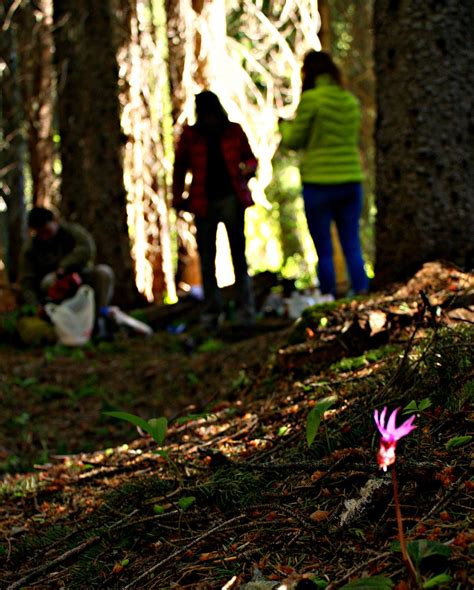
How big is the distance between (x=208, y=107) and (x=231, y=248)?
1293 millimetres

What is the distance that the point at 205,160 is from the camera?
248 inches

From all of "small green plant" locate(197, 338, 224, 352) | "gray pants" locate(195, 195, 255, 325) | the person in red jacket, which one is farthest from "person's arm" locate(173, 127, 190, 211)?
"small green plant" locate(197, 338, 224, 352)

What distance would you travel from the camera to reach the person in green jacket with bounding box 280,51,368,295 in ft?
20.0

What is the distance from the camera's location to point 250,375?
395 cm

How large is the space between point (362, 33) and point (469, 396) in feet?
36.1

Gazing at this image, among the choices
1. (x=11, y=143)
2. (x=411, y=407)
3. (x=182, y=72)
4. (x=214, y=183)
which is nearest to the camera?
(x=411, y=407)

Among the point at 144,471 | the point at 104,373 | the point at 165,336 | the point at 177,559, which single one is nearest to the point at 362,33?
the point at 165,336

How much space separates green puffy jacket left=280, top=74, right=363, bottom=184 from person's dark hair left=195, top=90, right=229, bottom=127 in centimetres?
56

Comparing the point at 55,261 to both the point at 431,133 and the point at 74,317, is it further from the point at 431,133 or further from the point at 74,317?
the point at 431,133

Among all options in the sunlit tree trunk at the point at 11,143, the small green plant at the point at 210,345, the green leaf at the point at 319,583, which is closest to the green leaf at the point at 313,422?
the green leaf at the point at 319,583

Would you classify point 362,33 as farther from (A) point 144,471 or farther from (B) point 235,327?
(A) point 144,471

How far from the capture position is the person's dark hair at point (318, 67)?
19.9 ft

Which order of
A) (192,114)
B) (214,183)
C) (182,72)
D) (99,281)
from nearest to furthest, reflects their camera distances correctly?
(214,183) < (99,281) < (192,114) < (182,72)

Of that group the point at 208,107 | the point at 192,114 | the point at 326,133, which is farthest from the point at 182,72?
the point at 326,133
